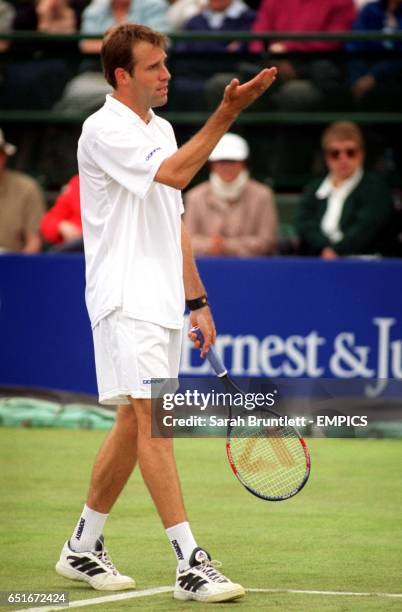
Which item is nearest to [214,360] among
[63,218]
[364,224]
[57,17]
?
[364,224]

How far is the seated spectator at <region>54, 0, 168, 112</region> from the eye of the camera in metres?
12.4

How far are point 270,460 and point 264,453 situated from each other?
0.04 m

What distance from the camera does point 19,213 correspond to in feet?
38.9

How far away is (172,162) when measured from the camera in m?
5.32

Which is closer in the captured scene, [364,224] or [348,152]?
[364,224]

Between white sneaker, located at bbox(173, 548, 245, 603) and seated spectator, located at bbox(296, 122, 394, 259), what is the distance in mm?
5900

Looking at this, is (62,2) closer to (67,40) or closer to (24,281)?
(67,40)

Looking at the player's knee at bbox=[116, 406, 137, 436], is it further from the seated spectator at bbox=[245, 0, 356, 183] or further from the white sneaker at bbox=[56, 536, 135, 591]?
the seated spectator at bbox=[245, 0, 356, 183]

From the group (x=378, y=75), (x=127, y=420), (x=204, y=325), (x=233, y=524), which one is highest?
(x=378, y=75)

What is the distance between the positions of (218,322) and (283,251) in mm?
1168

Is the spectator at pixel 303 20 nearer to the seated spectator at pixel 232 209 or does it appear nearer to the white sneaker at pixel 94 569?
the seated spectator at pixel 232 209

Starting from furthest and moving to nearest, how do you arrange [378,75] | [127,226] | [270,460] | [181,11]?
1. [181,11]
2. [378,75]
3. [127,226]
4. [270,460]

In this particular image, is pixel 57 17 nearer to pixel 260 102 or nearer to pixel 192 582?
pixel 260 102

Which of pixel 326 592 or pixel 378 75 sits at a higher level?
pixel 378 75
